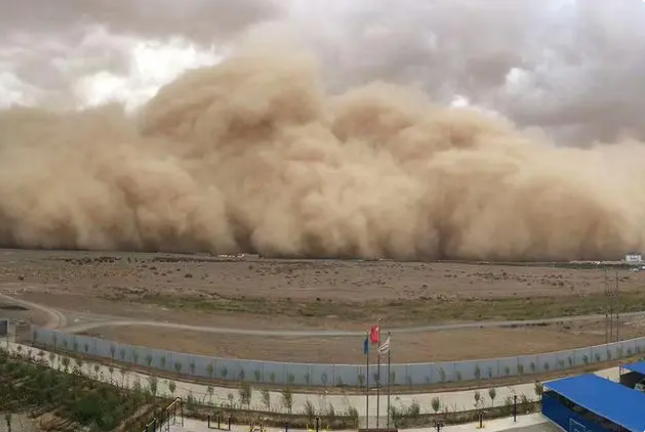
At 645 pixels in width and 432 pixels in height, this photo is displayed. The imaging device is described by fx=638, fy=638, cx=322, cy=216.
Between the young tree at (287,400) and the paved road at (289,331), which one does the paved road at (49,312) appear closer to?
the paved road at (289,331)

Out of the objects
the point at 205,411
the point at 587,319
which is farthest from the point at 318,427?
the point at 587,319

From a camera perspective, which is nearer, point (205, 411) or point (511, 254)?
point (205, 411)

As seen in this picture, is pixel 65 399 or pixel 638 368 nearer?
pixel 65 399

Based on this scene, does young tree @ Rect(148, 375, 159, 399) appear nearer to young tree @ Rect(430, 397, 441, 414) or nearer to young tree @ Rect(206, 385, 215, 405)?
young tree @ Rect(206, 385, 215, 405)

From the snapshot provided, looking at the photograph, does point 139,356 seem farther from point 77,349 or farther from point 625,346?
point 625,346

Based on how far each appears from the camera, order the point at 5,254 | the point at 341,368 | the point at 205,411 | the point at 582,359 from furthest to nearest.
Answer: the point at 5,254, the point at 582,359, the point at 341,368, the point at 205,411

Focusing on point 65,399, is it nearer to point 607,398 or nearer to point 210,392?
point 210,392

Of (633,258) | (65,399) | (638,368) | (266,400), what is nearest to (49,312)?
(65,399)

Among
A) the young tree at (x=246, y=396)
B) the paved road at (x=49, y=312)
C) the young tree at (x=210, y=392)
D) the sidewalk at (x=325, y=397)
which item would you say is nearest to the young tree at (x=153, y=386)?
the sidewalk at (x=325, y=397)
